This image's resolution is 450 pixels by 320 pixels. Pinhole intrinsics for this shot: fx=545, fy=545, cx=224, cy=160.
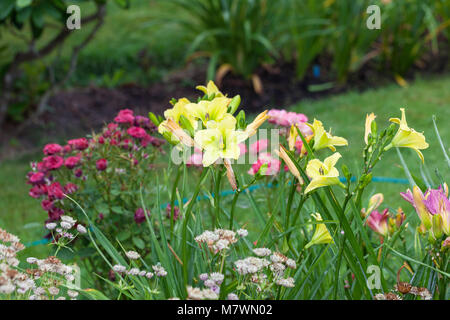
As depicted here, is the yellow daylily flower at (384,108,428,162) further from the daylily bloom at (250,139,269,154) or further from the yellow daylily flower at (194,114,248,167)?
the daylily bloom at (250,139,269,154)

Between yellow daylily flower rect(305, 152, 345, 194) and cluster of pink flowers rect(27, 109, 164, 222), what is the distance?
0.77 metres

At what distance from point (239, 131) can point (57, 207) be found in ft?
3.04

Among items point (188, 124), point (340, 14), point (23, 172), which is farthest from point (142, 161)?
point (340, 14)

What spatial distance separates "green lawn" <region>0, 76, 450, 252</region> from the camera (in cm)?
288

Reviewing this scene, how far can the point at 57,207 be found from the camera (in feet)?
5.94

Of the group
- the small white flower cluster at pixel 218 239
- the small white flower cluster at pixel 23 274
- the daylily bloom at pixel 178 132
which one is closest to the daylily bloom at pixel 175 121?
the daylily bloom at pixel 178 132

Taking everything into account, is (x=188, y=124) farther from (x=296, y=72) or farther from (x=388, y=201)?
(x=296, y=72)

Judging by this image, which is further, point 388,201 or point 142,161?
point 388,201

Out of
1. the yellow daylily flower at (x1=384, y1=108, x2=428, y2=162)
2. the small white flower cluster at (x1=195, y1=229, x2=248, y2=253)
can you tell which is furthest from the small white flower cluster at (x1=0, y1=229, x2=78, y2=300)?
the yellow daylily flower at (x1=384, y1=108, x2=428, y2=162)

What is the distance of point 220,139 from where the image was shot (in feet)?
3.68

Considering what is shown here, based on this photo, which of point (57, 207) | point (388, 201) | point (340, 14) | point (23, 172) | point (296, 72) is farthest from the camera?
point (296, 72)

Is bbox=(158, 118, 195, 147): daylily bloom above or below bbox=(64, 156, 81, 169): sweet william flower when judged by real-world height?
above

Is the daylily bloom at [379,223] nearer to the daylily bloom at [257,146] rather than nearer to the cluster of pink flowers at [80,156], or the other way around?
the daylily bloom at [257,146]

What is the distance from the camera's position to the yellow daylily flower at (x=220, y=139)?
109 cm
